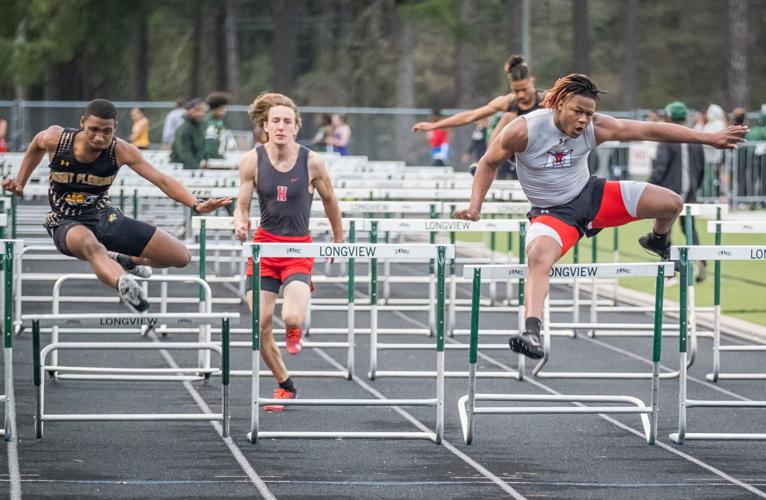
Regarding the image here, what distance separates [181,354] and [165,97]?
53.5 m

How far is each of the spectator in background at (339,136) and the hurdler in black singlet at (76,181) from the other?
21019 millimetres

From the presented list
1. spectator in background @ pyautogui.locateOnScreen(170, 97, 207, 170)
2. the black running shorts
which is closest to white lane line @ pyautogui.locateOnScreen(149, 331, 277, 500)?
the black running shorts

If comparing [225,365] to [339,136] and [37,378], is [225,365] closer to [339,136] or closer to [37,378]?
[37,378]

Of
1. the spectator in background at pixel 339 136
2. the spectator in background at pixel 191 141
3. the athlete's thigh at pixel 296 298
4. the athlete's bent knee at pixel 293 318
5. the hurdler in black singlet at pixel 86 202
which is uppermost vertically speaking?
the spectator in background at pixel 339 136

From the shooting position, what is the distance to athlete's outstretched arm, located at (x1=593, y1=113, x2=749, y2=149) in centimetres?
824

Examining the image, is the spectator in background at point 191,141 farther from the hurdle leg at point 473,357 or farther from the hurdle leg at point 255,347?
the hurdle leg at point 473,357

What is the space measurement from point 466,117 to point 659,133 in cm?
398

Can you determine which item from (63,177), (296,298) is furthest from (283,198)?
(63,177)

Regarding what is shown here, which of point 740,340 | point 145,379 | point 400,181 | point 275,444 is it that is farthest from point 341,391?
point 400,181

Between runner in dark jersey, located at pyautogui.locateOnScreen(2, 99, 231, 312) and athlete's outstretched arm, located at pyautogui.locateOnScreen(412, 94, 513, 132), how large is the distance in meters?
2.97

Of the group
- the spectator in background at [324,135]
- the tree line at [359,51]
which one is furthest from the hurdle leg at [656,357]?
the tree line at [359,51]

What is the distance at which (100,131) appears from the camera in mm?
8984

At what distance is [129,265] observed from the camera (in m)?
9.77

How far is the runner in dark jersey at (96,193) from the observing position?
356 inches
